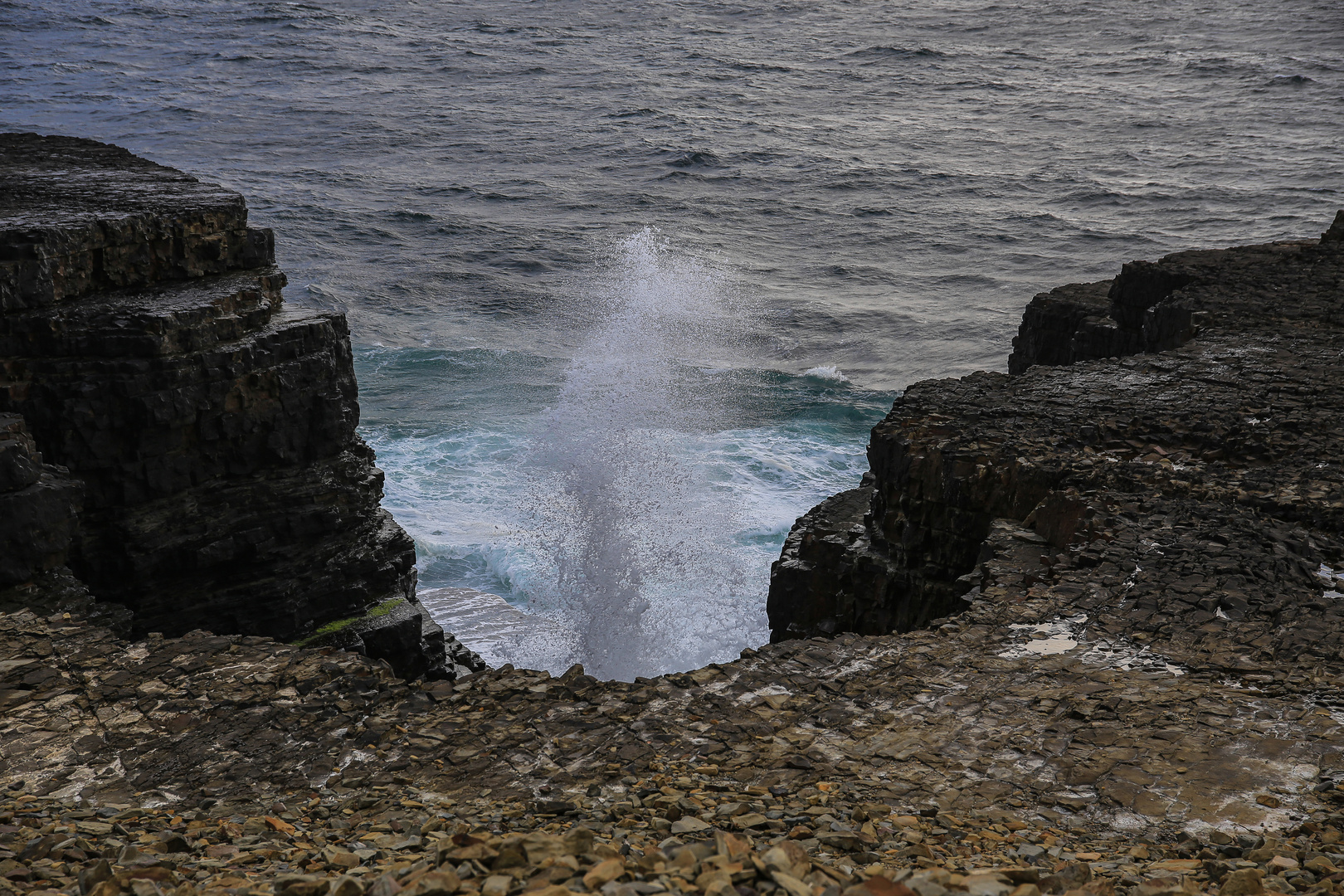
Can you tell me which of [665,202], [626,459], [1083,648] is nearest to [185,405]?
[1083,648]

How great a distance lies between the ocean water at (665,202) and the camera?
2486 cm

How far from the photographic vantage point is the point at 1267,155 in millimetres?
41062

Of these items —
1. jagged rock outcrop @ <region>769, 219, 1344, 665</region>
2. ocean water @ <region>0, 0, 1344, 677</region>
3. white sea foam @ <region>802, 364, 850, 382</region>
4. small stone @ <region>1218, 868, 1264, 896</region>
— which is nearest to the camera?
small stone @ <region>1218, 868, 1264, 896</region>

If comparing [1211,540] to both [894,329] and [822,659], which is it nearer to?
[822,659]

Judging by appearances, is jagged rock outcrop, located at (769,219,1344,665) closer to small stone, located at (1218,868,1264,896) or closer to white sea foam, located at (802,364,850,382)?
small stone, located at (1218,868,1264,896)

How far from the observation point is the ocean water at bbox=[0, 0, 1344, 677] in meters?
24.9

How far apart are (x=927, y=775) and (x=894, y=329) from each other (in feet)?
99.1

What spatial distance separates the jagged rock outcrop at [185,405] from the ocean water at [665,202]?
17.8 feet

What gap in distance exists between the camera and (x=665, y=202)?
42.1 metres

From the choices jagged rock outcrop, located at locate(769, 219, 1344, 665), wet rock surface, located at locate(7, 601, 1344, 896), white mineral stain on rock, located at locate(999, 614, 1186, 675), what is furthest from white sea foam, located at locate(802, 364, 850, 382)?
white mineral stain on rock, located at locate(999, 614, 1186, 675)

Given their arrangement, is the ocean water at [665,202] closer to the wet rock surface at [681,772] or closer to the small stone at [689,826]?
the wet rock surface at [681,772]

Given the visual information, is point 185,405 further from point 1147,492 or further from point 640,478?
point 640,478

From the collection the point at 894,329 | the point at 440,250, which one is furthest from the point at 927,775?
the point at 440,250

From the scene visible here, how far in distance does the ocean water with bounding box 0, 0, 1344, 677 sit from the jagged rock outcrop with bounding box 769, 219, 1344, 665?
921 centimetres
